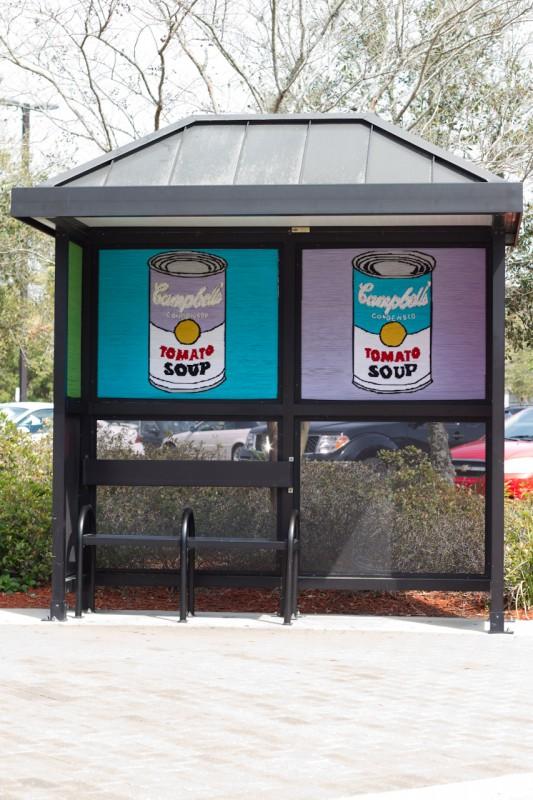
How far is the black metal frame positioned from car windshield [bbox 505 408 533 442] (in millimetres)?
9548

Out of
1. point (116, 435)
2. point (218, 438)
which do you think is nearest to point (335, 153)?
point (218, 438)

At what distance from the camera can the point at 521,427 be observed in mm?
19703

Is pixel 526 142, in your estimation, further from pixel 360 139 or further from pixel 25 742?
pixel 25 742

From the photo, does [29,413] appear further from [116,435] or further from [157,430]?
[157,430]

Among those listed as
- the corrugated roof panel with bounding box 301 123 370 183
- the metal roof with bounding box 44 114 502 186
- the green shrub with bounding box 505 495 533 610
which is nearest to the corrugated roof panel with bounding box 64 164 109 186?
the metal roof with bounding box 44 114 502 186

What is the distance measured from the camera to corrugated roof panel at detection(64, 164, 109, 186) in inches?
367

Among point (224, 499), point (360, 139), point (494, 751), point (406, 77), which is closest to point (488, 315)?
point (360, 139)

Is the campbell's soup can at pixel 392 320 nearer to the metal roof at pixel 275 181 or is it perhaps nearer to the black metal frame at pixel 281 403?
the black metal frame at pixel 281 403

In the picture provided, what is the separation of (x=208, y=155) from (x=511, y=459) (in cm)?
883

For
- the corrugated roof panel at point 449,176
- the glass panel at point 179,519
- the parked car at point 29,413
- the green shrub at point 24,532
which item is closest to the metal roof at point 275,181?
the corrugated roof panel at point 449,176

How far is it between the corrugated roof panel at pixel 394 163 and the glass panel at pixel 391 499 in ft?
6.43

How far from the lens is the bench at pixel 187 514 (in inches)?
371

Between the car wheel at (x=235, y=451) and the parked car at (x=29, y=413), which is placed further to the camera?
the parked car at (x=29, y=413)

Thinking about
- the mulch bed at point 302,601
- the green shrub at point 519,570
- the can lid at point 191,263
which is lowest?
the mulch bed at point 302,601
